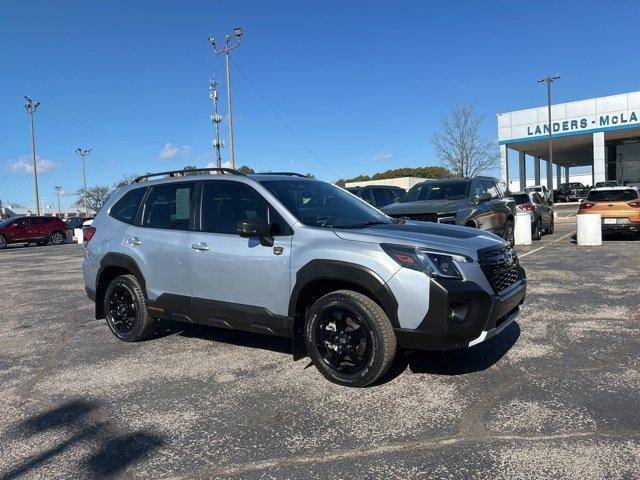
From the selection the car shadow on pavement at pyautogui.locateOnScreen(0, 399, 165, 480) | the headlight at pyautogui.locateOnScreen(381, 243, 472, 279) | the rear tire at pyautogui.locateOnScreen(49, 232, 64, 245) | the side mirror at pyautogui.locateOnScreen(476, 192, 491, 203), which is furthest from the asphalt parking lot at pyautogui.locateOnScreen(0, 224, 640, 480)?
the rear tire at pyautogui.locateOnScreen(49, 232, 64, 245)

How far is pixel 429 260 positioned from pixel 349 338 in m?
0.89

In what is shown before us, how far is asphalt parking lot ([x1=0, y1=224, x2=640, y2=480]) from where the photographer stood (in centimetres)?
308

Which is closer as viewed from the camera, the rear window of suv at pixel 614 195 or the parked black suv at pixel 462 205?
the parked black suv at pixel 462 205

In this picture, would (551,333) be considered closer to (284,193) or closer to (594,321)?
(594,321)

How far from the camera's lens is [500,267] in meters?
4.24

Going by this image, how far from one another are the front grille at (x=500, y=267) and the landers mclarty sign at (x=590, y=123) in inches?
1716

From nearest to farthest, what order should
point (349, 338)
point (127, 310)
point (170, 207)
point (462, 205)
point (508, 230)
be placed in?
point (349, 338)
point (170, 207)
point (127, 310)
point (462, 205)
point (508, 230)

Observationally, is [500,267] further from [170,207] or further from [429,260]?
[170,207]

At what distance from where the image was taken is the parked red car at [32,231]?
26.7m

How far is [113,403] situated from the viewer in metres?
4.12

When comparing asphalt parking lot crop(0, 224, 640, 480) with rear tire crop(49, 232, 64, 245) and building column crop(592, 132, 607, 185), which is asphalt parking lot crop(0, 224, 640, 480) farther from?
building column crop(592, 132, 607, 185)

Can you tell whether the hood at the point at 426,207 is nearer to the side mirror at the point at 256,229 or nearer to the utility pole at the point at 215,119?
the side mirror at the point at 256,229

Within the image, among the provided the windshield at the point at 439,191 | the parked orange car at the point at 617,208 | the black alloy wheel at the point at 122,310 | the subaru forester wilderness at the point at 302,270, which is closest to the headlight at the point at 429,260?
the subaru forester wilderness at the point at 302,270

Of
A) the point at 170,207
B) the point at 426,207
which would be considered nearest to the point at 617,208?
the point at 426,207
